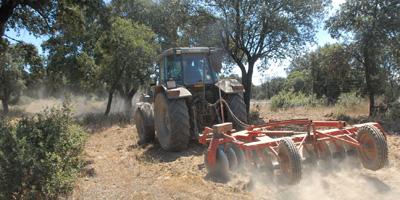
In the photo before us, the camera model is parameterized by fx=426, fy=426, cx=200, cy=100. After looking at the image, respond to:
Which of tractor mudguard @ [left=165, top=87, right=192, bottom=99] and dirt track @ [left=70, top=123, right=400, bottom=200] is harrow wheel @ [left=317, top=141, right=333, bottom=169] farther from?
tractor mudguard @ [left=165, top=87, right=192, bottom=99]

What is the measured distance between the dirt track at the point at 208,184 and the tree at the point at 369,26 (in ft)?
23.3

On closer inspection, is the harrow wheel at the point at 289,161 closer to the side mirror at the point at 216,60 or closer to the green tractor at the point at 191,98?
the green tractor at the point at 191,98

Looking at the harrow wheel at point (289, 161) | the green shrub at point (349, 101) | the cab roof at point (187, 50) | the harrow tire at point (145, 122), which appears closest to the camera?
the harrow wheel at point (289, 161)

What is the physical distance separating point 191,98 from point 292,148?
4.42 meters

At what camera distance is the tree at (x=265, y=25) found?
52.0 feet

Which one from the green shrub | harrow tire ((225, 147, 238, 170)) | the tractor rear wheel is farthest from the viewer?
the green shrub

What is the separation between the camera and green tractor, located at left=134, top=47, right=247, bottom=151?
360 inches

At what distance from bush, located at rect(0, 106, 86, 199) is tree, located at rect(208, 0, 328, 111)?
1088 centimetres

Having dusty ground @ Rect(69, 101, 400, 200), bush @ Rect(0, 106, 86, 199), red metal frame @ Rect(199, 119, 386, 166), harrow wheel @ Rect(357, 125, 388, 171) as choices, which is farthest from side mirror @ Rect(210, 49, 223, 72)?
bush @ Rect(0, 106, 86, 199)

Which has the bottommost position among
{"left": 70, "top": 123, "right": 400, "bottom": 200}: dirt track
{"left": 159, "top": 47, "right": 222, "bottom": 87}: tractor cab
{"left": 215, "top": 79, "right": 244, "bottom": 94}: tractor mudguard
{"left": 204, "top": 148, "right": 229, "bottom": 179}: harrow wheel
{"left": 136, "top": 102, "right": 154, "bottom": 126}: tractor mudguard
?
{"left": 70, "top": 123, "right": 400, "bottom": 200}: dirt track

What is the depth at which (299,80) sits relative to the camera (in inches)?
2186

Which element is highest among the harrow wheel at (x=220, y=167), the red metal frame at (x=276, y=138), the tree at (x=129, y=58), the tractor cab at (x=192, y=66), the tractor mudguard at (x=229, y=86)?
the tree at (x=129, y=58)

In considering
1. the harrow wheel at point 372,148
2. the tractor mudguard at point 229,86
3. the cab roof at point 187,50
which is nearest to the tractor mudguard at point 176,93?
the tractor mudguard at point 229,86

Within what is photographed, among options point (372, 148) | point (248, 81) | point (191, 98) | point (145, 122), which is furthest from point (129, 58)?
point (372, 148)
